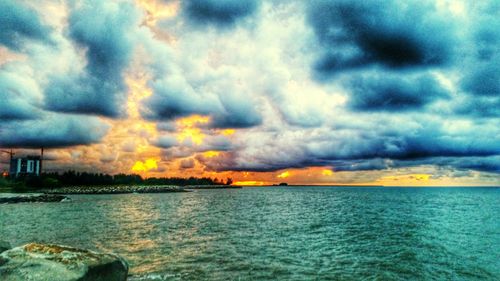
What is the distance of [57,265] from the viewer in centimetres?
1164

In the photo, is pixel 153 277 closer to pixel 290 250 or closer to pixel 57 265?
pixel 57 265

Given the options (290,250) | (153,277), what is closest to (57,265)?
(153,277)

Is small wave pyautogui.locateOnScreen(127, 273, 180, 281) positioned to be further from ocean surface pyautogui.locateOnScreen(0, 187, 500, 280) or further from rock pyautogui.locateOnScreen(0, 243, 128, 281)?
rock pyautogui.locateOnScreen(0, 243, 128, 281)

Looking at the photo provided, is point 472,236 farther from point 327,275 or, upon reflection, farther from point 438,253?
point 327,275

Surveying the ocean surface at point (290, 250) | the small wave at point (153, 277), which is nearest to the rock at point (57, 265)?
the small wave at point (153, 277)

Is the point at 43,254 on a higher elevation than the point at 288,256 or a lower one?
higher

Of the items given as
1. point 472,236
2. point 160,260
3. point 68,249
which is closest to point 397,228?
point 472,236

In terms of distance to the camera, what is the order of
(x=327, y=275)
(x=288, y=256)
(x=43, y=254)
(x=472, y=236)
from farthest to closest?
1. (x=472, y=236)
2. (x=288, y=256)
3. (x=327, y=275)
4. (x=43, y=254)

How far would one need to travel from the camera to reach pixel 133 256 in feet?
81.1

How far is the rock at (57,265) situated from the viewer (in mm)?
11344

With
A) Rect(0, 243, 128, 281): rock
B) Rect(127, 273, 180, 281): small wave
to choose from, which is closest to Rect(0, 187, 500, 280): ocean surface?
Rect(127, 273, 180, 281): small wave

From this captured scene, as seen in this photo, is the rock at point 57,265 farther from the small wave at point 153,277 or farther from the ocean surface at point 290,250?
the ocean surface at point 290,250

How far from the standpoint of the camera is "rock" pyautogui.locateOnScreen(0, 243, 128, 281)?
37.2 ft

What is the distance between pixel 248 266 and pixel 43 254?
41.3 ft
